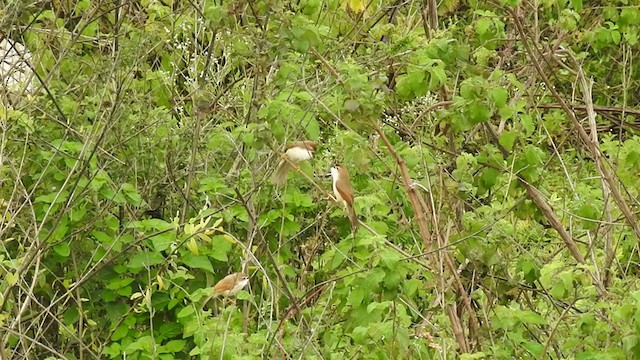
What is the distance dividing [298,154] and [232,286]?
0.59 meters

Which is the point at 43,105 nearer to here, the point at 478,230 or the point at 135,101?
the point at 135,101

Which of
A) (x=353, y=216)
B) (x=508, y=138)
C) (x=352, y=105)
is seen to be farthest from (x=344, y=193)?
(x=508, y=138)

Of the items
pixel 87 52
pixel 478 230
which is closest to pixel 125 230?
pixel 87 52

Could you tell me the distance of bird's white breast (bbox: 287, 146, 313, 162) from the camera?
13.8ft

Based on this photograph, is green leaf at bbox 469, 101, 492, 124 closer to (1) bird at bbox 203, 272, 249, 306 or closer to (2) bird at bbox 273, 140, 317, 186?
(2) bird at bbox 273, 140, 317, 186

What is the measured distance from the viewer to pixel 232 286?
4449mm

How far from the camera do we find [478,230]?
4.10 metres

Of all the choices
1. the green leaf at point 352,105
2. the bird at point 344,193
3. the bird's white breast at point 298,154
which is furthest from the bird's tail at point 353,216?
the green leaf at point 352,105

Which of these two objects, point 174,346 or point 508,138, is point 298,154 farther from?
point 174,346

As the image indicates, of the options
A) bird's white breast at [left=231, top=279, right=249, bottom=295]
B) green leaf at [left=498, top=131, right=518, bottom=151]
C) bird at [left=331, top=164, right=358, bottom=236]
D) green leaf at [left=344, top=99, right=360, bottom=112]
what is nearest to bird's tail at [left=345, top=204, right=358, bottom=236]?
bird at [left=331, top=164, right=358, bottom=236]

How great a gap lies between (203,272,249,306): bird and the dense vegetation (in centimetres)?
7

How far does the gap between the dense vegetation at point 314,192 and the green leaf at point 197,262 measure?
0.09 feet

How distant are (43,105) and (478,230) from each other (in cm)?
251

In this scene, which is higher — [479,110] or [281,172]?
[479,110]
